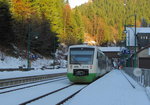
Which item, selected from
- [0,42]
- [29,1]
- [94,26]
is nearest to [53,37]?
[29,1]

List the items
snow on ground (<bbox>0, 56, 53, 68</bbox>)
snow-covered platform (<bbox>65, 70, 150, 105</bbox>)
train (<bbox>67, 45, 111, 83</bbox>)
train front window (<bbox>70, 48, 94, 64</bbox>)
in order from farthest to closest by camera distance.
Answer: snow on ground (<bbox>0, 56, 53, 68</bbox>) < train front window (<bbox>70, 48, 94, 64</bbox>) < train (<bbox>67, 45, 111, 83</bbox>) < snow-covered platform (<bbox>65, 70, 150, 105</bbox>)

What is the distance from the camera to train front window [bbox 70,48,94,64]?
82.1 ft

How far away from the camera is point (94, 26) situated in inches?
6850

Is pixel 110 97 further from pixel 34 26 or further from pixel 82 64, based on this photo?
pixel 34 26

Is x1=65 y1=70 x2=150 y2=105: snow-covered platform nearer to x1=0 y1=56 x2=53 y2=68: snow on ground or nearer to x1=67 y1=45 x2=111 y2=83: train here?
x1=67 y1=45 x2=111 y2=83: train

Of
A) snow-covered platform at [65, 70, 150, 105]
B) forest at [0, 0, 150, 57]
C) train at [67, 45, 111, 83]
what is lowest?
snow-covered platform at [65, 70, 150, 105]

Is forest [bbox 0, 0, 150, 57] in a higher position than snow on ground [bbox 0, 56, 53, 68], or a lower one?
higher

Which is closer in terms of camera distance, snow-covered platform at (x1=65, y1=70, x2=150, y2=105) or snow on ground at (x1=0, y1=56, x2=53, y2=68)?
snow-covered platform at (x1=65, y1=70, x2=150, y2=105)

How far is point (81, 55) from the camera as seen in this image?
25.3m

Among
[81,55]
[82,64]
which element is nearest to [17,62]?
[81,55]

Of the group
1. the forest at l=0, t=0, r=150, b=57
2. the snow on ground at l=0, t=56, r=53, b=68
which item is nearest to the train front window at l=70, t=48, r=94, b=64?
the forest at l=0, t=0, r=150, b=57

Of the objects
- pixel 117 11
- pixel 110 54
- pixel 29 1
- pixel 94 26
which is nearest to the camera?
pixel 29 1

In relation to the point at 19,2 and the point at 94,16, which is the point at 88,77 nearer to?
the point at 19,2

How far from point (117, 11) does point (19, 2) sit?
453ft
